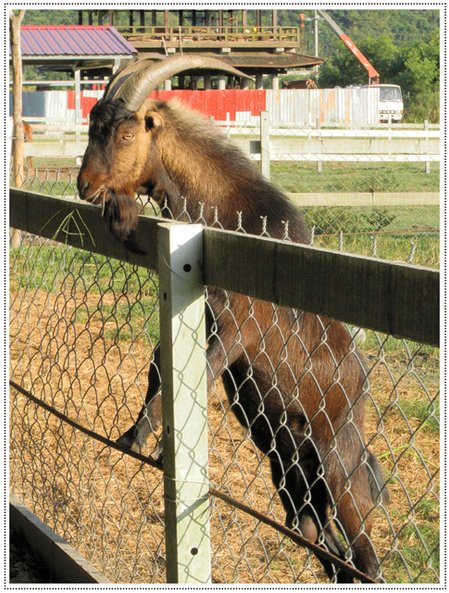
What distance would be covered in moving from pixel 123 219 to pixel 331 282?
175 cm

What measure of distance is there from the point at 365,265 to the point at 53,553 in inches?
88.0

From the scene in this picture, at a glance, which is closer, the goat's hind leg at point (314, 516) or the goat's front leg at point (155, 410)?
the goat's front leg at point (155, 410)

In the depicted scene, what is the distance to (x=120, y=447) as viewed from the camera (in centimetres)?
368

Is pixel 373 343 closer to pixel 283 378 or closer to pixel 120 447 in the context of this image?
pixel 283 378

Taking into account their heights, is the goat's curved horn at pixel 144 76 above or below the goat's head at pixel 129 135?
above

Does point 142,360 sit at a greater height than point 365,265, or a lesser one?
lesser

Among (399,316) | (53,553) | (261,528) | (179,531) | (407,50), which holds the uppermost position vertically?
(407,50)

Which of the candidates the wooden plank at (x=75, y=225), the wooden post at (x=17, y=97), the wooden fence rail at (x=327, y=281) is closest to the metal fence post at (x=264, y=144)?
the wooden post at (x=17, y=97)

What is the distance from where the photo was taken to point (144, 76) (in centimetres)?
564

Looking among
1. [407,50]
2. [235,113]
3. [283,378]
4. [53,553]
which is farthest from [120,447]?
[407,50]

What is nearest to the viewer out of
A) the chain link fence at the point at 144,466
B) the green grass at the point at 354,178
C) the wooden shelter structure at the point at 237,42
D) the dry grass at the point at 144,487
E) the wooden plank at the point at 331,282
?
the wooden plank at the point at 331,282

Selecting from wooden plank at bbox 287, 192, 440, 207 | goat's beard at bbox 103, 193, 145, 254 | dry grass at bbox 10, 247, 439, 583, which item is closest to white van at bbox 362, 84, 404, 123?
wooden plank at bbox 287, 192, 440, 207

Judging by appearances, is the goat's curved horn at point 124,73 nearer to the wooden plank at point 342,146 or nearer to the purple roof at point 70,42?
the wooden plank at point 342,146

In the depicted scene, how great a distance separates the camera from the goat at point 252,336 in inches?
162
